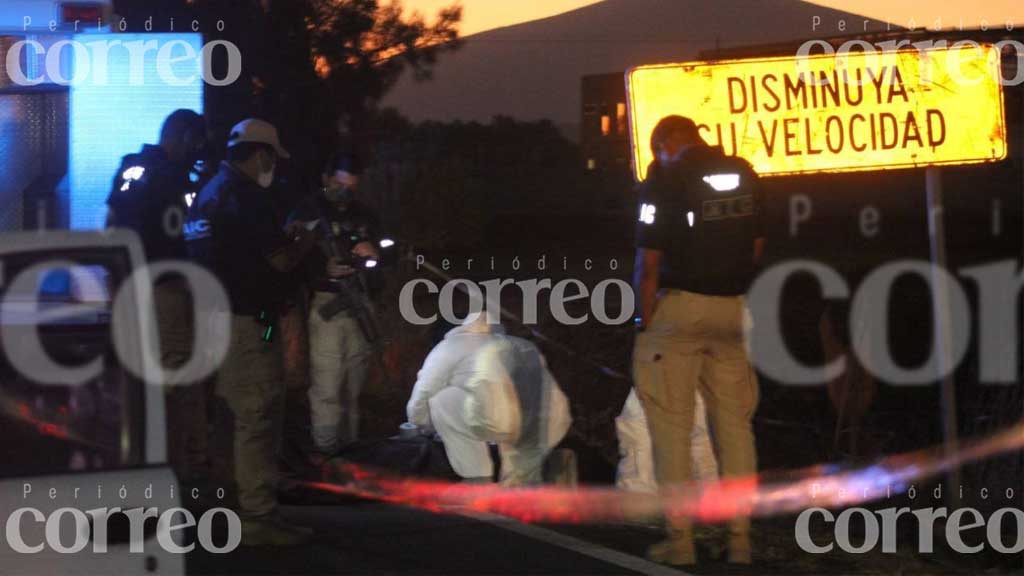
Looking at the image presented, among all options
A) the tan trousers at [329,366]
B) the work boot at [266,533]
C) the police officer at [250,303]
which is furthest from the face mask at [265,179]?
the tan trousers at [329,366]

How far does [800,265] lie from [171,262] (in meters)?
11.4

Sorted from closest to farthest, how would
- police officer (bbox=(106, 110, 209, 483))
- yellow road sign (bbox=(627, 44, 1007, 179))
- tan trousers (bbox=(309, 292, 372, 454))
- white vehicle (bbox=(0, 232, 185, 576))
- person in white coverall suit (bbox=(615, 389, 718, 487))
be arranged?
white vehicle (bbox=(0, 232, 185, 576)) → police officer (bbox=(106, 110, 209, 483)) → yellow road sign (bbox=(627, 44, 1007, 179)) → person in white coverall suit (bbox=(615, 389, 718, 487)) → tan trousers (bbox=(309, 292, 372, 454))

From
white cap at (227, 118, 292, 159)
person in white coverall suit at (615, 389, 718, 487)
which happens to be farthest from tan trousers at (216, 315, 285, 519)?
person in white coverall suit at (615, 389, 718, 487)

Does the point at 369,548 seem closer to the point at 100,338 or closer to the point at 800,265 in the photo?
the point at 100,338

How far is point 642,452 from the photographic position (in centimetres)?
728

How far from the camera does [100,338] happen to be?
3818mm

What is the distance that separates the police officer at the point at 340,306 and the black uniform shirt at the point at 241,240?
5.06 feet

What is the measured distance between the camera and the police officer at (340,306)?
8055 millimetres

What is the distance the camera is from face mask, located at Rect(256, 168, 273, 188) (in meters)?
6.51

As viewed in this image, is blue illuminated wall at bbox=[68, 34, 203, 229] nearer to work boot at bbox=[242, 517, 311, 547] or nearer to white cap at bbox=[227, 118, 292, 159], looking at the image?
white cap at bbox=[227, 118, 292, 159]

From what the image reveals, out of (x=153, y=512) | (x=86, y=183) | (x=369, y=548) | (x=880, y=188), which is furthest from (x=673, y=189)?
(x=880, y=188)

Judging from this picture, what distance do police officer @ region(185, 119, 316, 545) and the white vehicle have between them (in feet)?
7.90

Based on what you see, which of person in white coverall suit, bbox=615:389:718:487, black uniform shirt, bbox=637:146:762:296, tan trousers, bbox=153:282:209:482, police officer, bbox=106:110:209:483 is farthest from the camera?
person in white coverall suit, bbox=615:389:718:487

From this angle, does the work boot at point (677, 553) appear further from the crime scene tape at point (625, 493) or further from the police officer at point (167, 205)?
the police officer at point (167, 205)
